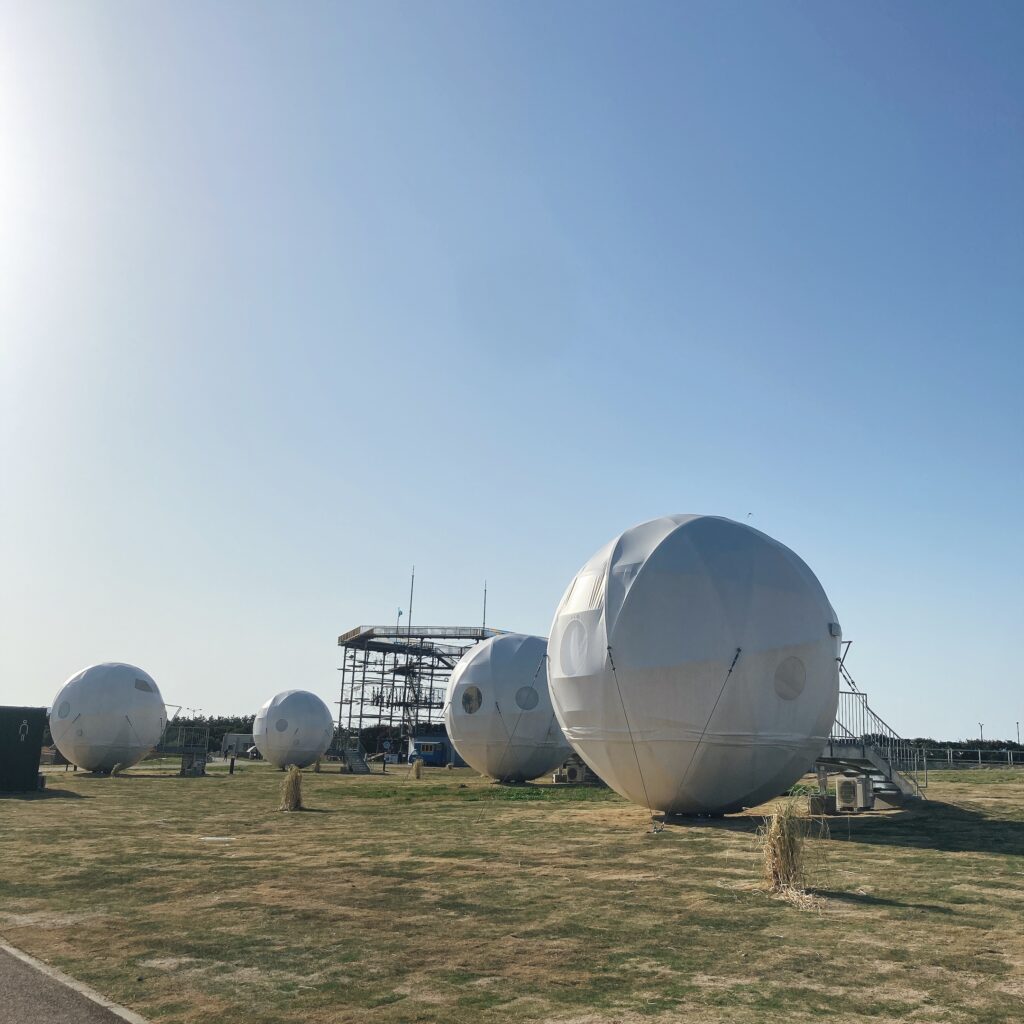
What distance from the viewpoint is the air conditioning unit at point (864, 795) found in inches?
858

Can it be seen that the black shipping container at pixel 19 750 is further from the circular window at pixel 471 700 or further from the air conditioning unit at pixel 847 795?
the air conditioning unit at pixel 847 795

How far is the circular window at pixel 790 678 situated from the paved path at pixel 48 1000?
14.3 metres

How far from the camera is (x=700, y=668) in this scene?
60.2ft

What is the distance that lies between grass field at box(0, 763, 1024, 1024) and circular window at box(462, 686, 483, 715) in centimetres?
1679

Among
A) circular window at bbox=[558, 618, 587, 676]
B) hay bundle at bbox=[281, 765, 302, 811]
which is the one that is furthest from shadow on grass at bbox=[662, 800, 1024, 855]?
hay bundle at bbox=[281, 765, 302, 811]

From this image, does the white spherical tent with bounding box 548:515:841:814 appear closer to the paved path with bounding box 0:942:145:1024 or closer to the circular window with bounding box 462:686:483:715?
the paved path with bounding box 0:942:145:1024

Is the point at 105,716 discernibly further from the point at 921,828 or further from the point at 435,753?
the point at 921,828

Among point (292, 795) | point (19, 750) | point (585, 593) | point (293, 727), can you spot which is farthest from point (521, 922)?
point (293, 727)

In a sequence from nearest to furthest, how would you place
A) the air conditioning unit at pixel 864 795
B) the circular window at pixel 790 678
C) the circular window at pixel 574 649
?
1. the circular window at pixel 790 678
2. the circular window at pixel 574 649
3. the air conditioning unit at pixel 864 795

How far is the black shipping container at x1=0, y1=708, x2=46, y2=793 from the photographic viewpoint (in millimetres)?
31703

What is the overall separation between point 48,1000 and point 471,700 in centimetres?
2997

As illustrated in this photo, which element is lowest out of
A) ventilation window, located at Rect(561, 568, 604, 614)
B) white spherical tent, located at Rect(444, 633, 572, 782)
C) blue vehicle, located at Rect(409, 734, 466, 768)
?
blue vehicle, located at Rect(409, 734, 466, 768)

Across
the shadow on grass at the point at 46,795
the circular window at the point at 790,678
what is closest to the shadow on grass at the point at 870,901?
the circular window at the point at 790,678

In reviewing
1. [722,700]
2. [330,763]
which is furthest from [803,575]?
[330,763]
